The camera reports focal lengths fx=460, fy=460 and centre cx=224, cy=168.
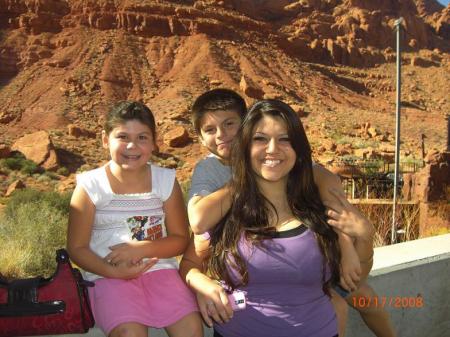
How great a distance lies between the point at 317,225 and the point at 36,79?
40023 mm

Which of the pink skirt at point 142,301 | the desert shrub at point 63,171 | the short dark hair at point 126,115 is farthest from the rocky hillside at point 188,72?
the pink skirt at point 142,301

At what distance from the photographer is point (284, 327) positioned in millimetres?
2004

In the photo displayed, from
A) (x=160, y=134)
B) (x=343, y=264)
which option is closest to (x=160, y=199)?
(x=343, y=264)

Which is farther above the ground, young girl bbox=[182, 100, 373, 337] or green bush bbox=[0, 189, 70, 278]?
young girl bbox=[182, 100, 373, 337]

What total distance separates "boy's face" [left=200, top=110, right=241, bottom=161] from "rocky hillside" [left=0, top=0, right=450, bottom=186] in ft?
59.2

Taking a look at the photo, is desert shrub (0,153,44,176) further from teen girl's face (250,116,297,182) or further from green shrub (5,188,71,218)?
teen girl's face (250,116,297,182)

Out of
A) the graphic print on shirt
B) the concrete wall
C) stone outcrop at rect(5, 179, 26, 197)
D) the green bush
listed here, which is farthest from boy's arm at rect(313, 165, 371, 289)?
stone outcrop at rect(5, 179, 26, 197)

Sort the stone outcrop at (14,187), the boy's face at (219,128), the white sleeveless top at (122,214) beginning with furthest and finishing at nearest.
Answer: the stone outcrop at (14,187) < the boy's face at (219,128) < the white sleeveless top at (122,214)

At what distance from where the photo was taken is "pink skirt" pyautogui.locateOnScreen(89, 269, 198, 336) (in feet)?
6.97

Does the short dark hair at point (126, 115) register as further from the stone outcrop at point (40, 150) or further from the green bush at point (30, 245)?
the stone outcrop at point (40, 150)

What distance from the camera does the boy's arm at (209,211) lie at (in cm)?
215

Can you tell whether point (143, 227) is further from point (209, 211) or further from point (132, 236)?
point (209, 211)
